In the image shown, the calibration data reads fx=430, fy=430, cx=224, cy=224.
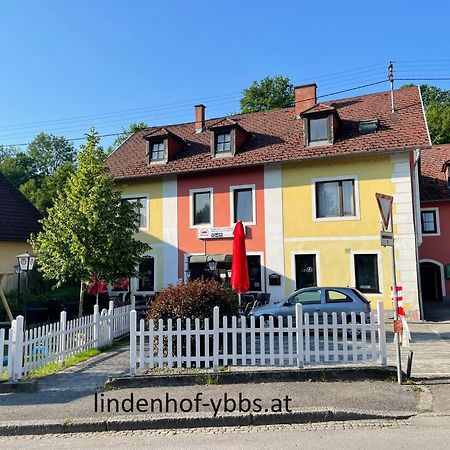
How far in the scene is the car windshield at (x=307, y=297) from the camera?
41.7 ft

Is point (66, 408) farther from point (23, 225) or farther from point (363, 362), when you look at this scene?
point (23, 225)

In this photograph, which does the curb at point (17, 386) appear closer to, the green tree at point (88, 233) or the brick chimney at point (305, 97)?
the green tree at point (88, 233)

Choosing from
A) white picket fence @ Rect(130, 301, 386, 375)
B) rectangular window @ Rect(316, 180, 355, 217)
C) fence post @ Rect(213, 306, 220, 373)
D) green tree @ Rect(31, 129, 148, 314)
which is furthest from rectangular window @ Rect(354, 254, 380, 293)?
fence post @ Rect(213, 306, 220, 373)

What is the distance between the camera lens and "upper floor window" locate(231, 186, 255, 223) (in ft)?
63.2

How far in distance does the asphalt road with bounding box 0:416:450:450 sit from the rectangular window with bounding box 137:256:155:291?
1513 centimetres

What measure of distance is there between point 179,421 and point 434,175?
81.3 ft

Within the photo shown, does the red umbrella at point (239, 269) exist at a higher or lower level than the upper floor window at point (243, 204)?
lower

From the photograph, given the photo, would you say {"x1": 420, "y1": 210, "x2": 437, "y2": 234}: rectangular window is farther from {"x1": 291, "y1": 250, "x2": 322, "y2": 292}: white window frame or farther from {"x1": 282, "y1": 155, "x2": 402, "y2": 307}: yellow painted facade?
{"x1": 291, "y1": 250, "x2": 322, "y2": 292}: white window frame

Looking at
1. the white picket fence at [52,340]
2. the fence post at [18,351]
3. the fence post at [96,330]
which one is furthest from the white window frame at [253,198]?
the fence post at [18,351]

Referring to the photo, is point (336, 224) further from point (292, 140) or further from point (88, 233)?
point (88, 233)

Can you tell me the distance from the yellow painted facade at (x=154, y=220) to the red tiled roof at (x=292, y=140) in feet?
2.20

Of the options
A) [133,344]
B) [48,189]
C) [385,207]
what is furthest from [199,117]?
[48,189]

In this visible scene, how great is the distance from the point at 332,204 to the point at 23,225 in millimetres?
14031

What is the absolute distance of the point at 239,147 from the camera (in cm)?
2025
